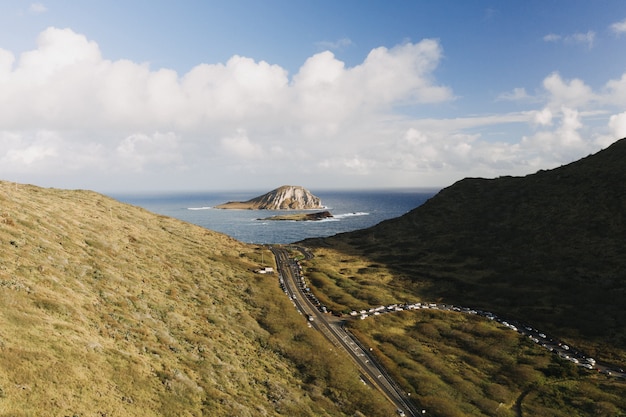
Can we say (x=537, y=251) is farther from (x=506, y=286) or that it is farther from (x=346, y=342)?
(x=346, y=342)

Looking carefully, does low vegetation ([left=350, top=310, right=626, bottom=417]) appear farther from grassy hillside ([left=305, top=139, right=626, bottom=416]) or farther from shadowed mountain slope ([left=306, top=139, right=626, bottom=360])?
shadowed mountain slope ([left=306, top=139, right=626, bottom=360])

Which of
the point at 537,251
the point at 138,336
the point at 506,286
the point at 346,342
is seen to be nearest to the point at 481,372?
the point at 346,342

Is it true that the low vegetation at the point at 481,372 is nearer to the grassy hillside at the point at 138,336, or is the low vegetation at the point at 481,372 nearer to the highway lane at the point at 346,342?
the highway lane at the point at 346,342

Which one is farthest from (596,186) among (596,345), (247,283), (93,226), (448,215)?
(93,226)

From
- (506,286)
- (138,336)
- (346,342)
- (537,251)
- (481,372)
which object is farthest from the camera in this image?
(537,251)

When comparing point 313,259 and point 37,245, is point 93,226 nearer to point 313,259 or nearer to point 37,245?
point 37,245

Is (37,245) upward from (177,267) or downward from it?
Answer: upward

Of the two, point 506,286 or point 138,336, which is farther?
point 506,286

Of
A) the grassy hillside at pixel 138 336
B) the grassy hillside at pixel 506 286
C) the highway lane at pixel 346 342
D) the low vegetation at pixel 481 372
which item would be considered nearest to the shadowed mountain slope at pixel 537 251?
the grassy hillside at pixel 506 286
